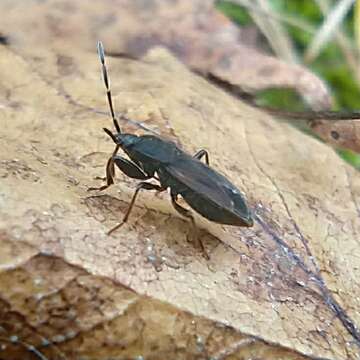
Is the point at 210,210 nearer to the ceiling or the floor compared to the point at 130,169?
nearer to the ceiling

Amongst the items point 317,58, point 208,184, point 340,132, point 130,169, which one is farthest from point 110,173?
point 317,58

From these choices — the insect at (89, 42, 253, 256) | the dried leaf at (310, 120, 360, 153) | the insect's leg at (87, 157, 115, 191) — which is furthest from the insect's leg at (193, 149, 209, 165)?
the dried leaf at (310, 120, 360, 153)

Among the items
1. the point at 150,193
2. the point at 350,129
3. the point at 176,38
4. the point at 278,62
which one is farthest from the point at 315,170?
the point at 176,38

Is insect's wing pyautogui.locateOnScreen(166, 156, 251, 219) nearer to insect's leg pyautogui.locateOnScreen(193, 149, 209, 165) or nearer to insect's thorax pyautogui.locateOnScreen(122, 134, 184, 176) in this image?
insect's thorax pyautogui.locateOnScreen(122, 134, 184, 176)

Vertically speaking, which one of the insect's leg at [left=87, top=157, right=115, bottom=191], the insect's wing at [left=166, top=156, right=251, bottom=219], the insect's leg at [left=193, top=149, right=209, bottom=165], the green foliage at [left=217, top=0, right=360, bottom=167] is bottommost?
the green foliage at [left=217, top=0, right=360, bottom=167]

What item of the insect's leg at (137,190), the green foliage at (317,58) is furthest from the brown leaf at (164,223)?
the green foliage at (317,58)

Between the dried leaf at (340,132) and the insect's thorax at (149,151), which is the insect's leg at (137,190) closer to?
the insect's thorax at (149,151)

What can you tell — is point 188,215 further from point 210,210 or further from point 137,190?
point 137,190
